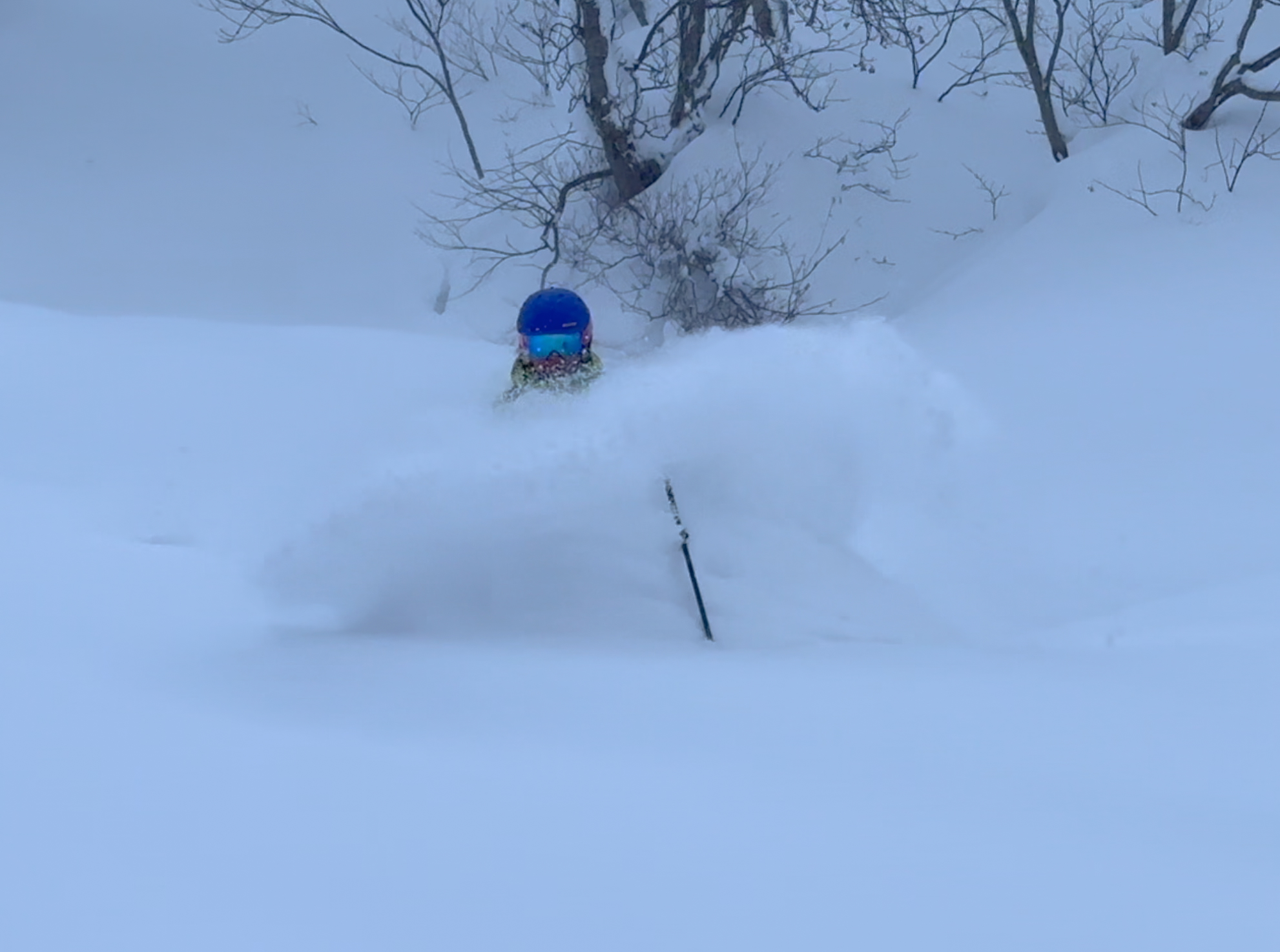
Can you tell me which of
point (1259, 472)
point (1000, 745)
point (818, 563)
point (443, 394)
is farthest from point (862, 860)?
point (443, 394)

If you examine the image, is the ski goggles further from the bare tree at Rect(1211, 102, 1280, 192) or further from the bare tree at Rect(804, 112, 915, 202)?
the bare tree at Rect(804, 112, 915, 202)

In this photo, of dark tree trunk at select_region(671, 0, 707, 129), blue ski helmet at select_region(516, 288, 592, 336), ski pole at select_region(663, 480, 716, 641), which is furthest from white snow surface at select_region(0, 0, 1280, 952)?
dark tree trunk at select_region(671, 0, 707, 129)

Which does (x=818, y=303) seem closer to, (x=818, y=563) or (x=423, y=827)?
(x=818, y=563)

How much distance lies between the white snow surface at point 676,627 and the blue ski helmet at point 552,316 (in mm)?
344

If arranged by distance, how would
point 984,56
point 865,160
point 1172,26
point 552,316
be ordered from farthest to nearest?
1. point 984,56
2. point 865,160
3. point 1172,26
4. point 552,316

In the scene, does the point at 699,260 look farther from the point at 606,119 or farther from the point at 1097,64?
the point at 1097,64

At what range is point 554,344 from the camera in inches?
172

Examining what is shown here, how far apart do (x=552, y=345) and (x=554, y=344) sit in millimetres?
10

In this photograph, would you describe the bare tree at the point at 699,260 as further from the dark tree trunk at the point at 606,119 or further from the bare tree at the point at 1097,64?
the bare tree at the point at 1097,64

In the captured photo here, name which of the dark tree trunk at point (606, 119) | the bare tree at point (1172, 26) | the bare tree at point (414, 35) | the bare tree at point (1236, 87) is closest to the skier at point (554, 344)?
the dark tree trunk at point (606, 119)

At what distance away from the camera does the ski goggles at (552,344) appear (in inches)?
172

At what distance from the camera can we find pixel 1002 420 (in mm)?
5234

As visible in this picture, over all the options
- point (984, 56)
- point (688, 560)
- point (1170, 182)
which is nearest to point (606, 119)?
point (984, 56)

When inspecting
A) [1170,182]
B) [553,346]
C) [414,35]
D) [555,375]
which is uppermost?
[414,35]
